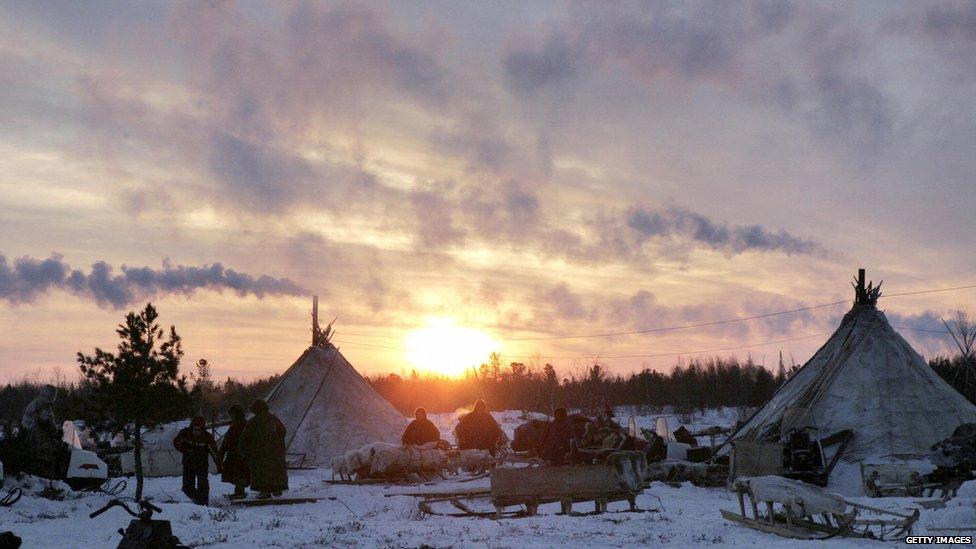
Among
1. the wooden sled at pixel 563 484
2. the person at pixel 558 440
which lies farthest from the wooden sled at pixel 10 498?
the person at pixel 558 440

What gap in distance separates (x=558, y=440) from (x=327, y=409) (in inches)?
405

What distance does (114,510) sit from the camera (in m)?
12.6

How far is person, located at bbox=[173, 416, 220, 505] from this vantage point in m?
14.6

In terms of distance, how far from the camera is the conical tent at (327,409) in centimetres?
2342

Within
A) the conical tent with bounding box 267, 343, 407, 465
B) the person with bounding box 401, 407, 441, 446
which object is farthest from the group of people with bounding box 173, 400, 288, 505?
the conical tent with bounding box 267, 343, 407, 465

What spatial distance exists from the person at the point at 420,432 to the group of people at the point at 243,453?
4789 mm

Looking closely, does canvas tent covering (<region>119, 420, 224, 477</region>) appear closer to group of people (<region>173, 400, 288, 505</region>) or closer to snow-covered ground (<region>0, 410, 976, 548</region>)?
snow-covered ground (<region>0, 410, 976, 548</region>)

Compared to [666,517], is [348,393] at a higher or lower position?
higher

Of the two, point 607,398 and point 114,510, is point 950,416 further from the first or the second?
point 607,398

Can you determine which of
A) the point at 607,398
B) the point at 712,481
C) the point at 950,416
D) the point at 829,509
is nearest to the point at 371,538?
the point at 829,509

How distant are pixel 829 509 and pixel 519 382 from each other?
43.5m

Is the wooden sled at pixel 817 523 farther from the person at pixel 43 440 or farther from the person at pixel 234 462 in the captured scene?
the person at pixel 43 440

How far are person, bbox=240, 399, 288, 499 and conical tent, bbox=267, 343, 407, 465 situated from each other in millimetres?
7686

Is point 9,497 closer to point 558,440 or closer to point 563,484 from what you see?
point 563,484
